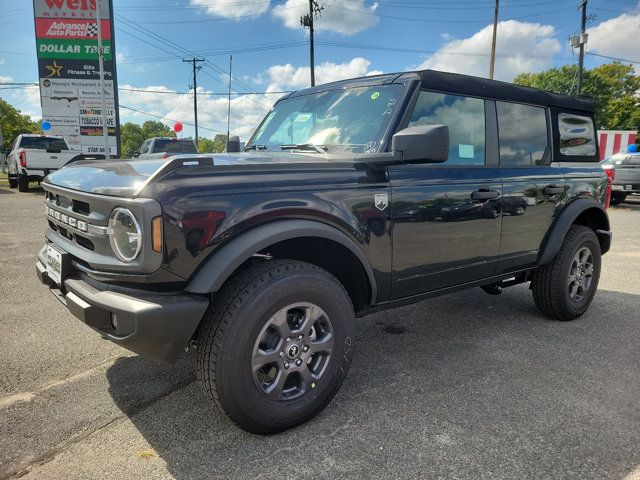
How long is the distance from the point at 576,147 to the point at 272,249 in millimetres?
3126

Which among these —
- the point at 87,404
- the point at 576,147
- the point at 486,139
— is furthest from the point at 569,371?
the point at 87,404

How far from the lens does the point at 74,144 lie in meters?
22.6

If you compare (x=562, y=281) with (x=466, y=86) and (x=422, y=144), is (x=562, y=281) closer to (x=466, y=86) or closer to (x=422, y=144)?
(x=466, y=86)

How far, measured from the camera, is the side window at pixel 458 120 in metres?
2.96

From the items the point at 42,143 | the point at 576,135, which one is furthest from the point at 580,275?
the point at 42,143

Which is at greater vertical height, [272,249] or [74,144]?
[74,144]

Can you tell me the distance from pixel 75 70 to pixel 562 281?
2489 cm

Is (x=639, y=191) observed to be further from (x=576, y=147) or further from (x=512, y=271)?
(x=512, y=271)

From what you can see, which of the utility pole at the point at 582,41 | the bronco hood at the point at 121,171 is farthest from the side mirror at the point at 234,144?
the utility pole at the point at 582,41

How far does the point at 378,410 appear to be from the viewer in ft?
8.38

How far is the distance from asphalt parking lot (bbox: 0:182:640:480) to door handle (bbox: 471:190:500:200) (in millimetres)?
1138

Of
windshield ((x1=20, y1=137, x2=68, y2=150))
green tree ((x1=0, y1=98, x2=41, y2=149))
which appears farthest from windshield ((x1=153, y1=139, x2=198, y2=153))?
green tree ((x1=0, y1=98, x2=41, y2=149))

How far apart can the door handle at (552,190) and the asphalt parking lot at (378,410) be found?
1.15 m

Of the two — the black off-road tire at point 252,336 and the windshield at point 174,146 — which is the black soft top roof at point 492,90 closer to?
the black off-road tire at point 252,336
